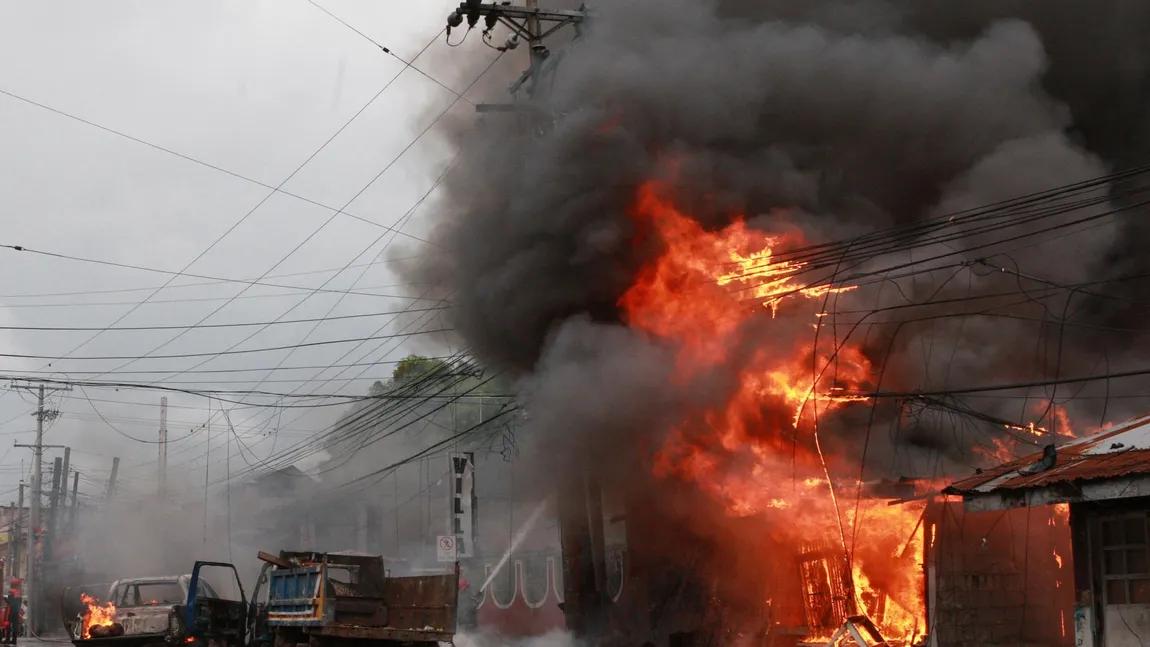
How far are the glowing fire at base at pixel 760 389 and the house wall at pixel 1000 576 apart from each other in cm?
94

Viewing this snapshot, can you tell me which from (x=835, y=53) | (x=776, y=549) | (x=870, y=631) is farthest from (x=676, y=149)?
(x=870, y=631)

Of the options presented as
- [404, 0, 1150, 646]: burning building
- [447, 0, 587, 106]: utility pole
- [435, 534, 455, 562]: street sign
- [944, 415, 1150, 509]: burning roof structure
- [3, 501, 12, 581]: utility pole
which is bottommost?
[3, 501, 12, 581]: utility pole

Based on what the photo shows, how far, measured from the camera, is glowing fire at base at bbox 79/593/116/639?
55.9 feet

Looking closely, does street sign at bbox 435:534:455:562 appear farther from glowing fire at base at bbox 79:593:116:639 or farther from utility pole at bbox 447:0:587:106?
utility pole at bbox 447:0:587:106

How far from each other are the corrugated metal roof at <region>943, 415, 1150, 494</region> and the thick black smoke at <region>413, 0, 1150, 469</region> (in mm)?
4883

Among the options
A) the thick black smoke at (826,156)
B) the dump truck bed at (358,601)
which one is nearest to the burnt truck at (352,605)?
the dump truck bed at (358,601)

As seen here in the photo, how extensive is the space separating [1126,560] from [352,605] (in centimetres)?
1049

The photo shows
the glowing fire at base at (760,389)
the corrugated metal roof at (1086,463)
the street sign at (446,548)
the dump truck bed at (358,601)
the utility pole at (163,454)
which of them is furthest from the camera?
the utility pole at (163,454)

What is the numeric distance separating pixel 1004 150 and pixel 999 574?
7.24 m

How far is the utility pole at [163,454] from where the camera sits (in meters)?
44.3

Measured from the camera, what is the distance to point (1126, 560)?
993 centimetres

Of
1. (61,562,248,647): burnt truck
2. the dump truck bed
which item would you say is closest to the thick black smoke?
the dump truck bed

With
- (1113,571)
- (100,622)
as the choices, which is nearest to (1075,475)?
(1113,571)

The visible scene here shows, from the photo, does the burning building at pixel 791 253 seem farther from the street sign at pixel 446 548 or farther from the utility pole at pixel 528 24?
the street sign at pixel 446 548
